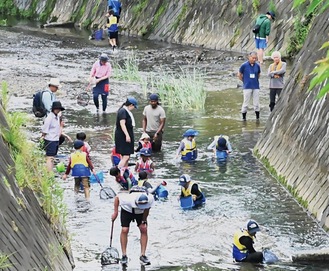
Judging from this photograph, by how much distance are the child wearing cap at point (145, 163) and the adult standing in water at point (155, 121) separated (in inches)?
73.6

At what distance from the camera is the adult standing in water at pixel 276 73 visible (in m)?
21.2

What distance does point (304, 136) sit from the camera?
1586 centimetres

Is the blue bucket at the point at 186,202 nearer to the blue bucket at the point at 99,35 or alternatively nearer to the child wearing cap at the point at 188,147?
the child wearing cap at the point at 188,147

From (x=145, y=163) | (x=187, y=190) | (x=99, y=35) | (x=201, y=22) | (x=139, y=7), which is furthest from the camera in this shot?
(x=139, y=7)

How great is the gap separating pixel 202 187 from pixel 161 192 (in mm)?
1052

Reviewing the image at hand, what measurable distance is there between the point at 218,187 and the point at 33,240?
7.29 metres

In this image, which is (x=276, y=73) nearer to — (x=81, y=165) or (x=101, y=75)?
(x=101, y=75)

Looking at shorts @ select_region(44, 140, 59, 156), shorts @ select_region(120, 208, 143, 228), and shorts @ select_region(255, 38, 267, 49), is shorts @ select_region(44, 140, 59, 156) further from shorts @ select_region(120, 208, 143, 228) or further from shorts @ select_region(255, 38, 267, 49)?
shorts @ select_region(255, 38, 267, 49)

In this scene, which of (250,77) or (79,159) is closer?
(79,159)

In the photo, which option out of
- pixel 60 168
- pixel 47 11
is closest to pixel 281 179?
pixel 60 168

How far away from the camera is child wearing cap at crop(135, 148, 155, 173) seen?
664 inches

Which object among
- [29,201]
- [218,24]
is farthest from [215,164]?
[218,24]

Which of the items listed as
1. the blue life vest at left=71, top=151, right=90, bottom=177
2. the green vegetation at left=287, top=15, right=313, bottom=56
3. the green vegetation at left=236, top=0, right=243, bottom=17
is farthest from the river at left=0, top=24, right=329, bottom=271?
the green vegetation at left=236, top=0, right=243, bottom=17

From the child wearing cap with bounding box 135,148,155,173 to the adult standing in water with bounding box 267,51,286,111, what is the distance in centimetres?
534
